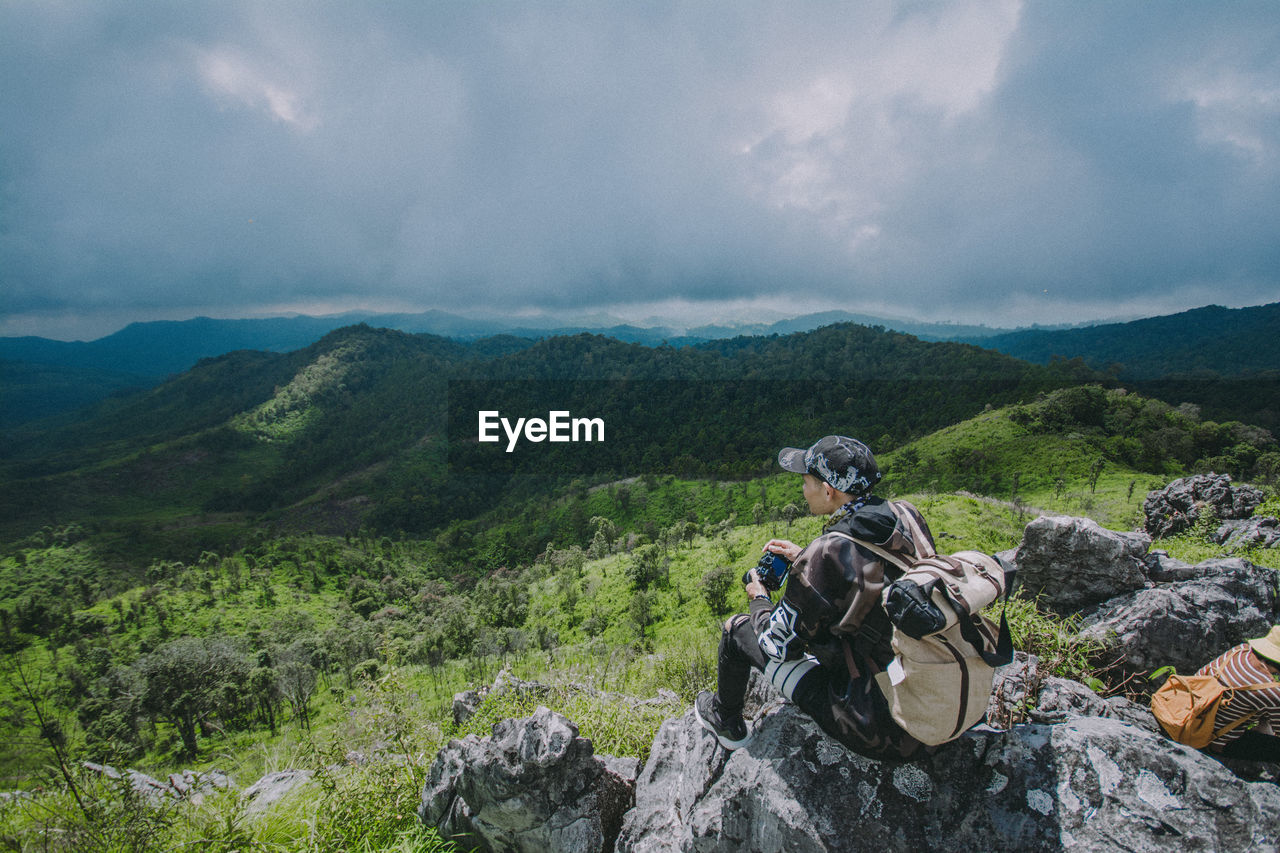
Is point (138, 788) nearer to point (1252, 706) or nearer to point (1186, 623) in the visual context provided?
point (1252, 706)

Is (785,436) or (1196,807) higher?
(1196,807)

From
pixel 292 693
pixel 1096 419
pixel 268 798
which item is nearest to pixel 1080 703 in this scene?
pixel 268 798

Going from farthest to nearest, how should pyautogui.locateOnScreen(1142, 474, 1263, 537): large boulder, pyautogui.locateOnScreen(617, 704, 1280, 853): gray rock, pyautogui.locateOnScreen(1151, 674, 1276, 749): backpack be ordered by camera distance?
pyautogui.locateOnScreen(1142, 474, 1263, 537): large boulder → pyautogui.locateOnScreen(1151, 674, 1276, 749): backpack → pyautogui.locateOnScreen(617, 704, 1280, 853): gray rock

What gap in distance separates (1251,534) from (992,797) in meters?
15.3

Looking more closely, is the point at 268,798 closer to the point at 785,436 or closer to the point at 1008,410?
the point at 1008,410

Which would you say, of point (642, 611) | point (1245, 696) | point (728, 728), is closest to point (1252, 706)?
→ point (1245, 696)

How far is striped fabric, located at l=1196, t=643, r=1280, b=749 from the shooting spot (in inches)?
123

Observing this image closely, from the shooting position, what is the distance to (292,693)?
38375 millimetres

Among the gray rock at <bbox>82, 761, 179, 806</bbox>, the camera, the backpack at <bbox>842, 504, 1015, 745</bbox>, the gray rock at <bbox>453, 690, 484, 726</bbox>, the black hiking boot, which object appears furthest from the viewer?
the gray rock at <bbox>453, 690, 484, 726</bbox>

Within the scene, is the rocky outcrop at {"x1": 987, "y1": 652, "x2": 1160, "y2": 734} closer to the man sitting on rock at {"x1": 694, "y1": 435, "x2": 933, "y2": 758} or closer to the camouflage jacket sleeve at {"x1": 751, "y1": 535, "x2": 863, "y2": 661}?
the man sitting on rock at {"x1": 694, "y1": 435, "x2": 933, "y2": 758}

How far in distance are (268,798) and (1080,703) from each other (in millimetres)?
8555

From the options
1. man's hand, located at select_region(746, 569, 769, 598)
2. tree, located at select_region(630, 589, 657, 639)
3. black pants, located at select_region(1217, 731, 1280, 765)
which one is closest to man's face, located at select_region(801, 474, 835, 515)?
man's hand, located at select_region(746, 569, 769, 598)

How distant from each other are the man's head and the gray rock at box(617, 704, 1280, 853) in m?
1.80

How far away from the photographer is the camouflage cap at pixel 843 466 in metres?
3.57
